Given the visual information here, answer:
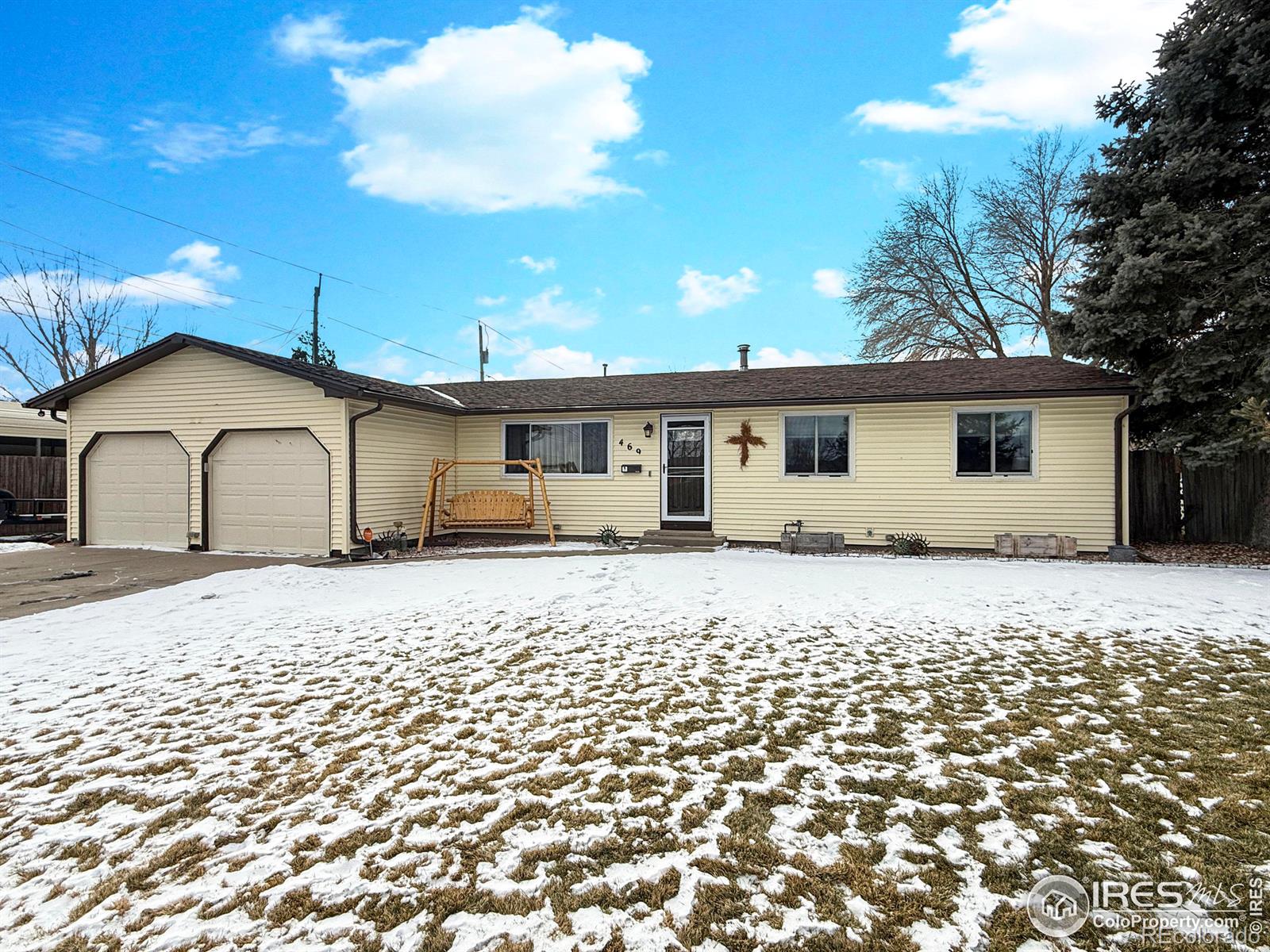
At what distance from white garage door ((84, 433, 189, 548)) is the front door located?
8934mm

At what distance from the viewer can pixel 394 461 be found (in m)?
11.4

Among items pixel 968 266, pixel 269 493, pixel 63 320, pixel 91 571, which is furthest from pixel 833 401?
pixel 63 320

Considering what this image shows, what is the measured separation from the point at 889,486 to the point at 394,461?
919 cm

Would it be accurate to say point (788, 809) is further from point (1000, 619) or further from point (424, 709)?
point (1000, 619)

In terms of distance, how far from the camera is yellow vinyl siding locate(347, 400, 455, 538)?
10.6 metres

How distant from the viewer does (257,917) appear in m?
2.02

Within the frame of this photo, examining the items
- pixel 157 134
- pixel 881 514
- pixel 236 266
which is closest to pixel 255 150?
pixel 157 134

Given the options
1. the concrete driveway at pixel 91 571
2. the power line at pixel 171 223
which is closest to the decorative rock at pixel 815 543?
the concrete driveway at pixel 91 571

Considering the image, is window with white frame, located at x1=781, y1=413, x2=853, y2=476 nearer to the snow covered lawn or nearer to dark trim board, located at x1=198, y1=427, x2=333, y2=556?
the snow covered lawn

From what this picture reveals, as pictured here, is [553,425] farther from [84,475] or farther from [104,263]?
[104,263]

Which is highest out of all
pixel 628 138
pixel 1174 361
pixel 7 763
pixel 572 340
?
pixel 628 138

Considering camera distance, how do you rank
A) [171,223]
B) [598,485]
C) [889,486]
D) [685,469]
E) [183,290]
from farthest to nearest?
[183,290]
[171,223]
[598,485]
[685,469]
[889,486]

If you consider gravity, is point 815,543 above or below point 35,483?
below

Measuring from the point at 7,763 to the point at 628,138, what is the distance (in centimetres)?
1888
